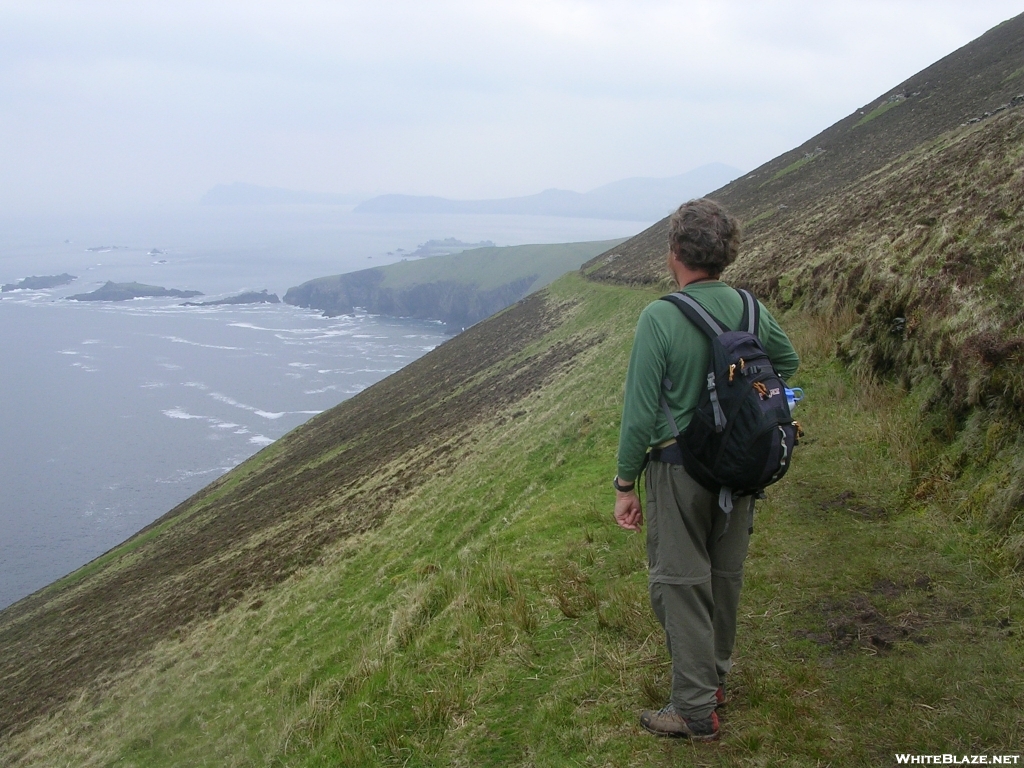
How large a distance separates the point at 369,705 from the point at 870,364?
7.58 metres

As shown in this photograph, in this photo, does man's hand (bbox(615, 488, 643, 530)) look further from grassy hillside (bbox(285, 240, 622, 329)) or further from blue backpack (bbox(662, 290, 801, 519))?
grassy hillside (bbox(285, 240, 622, 329))

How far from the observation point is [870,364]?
9.16 m

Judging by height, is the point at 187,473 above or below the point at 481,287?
below

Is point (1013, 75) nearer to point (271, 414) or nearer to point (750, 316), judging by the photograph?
point (750, 316)

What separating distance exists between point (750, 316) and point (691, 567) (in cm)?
141

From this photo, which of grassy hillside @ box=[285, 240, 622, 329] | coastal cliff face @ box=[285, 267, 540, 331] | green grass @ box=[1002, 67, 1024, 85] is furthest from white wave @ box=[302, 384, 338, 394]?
green grass @ box=[1002, 67, 1024, 85]

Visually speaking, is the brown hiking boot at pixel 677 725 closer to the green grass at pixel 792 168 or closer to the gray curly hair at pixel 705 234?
the gray curly hair at pixel 705 234

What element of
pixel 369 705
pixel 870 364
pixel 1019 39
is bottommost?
pixel 369 705

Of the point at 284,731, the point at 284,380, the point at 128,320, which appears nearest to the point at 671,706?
the point at 284,731

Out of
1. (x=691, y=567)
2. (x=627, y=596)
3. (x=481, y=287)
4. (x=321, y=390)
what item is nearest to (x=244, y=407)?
(x=321, y=390)

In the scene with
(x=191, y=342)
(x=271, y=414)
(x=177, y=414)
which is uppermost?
(x=191, y=342)

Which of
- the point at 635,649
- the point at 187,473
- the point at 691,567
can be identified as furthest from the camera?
the point at 187,473

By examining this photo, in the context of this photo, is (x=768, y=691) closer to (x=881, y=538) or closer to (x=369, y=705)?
(x=881, y=538)

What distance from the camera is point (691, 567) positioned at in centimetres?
368
